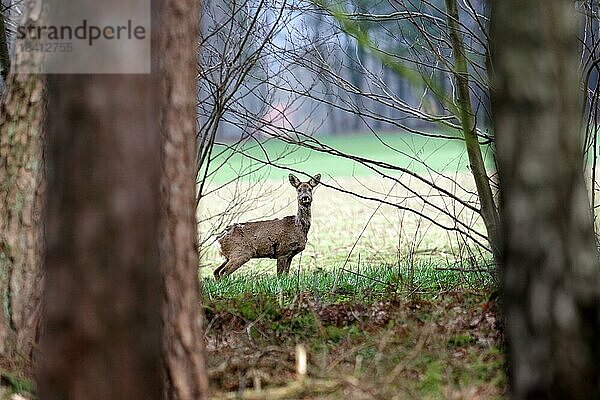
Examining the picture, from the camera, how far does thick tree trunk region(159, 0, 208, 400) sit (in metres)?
3.27

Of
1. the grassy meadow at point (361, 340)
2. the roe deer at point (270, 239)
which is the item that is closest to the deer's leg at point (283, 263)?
the roe deer at point (270, 239)

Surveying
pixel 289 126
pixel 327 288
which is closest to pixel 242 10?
pixel 289 126

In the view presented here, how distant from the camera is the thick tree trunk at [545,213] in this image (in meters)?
2.56

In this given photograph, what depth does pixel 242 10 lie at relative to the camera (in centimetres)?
805

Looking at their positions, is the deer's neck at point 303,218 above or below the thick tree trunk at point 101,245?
above

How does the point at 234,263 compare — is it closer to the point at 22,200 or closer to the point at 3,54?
the point at 3,54

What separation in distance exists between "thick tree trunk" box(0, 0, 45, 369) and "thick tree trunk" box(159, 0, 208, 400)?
1299 mm

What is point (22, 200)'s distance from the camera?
4.48 m

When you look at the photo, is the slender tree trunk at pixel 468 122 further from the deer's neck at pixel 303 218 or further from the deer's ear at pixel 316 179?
the deer's neck at pixel 303 218

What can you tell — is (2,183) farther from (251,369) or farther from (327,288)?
(327,288)

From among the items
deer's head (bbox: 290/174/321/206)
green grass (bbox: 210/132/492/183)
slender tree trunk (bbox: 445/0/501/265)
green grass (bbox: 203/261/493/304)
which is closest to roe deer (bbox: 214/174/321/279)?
deer's head (bbox: 290/174/321/206)

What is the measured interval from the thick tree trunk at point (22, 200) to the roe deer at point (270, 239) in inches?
252

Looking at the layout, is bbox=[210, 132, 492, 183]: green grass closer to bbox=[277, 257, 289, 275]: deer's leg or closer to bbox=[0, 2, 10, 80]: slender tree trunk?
bbox=[277, 257, 289, 275]: deer's leg

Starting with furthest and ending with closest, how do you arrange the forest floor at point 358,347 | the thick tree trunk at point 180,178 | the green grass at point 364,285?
the green grass at point 364,285 < the forest floor at point 358,347 < the thick tree trunk at point 180,178
